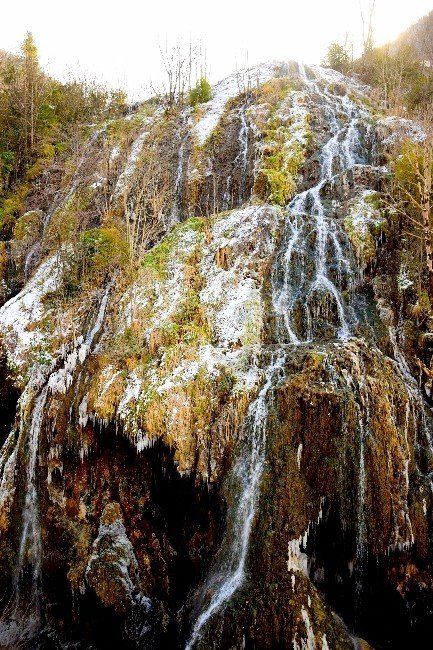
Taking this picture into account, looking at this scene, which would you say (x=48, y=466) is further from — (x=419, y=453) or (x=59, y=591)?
(x=419, y=453)

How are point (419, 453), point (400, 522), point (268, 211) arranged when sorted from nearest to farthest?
point (400, 522), point (419, 453), point (268, 211)

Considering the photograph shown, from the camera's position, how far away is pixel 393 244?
51.3 ft

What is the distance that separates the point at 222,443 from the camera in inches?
425

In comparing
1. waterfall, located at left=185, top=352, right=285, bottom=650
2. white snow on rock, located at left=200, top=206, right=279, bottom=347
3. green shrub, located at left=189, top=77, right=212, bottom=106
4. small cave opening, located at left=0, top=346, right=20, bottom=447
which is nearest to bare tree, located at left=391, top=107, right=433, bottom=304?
white snow on rock, located at left=200, top=206, right=279, bottom=347

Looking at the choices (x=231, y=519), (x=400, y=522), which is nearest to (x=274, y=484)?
(x=231, y=519)

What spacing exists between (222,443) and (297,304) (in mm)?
5217

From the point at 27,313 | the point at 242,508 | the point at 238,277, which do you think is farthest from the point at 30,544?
the point at 238,277

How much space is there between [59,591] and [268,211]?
14.0 meters

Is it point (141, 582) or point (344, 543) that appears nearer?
point (344, 543)

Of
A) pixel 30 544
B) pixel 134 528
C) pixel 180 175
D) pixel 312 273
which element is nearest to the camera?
pixel 134 528

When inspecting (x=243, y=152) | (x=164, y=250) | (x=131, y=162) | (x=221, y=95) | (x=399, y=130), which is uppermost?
(x=221, y=95)

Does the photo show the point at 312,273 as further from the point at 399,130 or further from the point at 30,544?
the point at 399,130

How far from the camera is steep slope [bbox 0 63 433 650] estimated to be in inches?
381

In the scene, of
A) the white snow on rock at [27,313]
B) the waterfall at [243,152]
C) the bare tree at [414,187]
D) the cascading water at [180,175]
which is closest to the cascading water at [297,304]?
the bare tree at [414,187]
